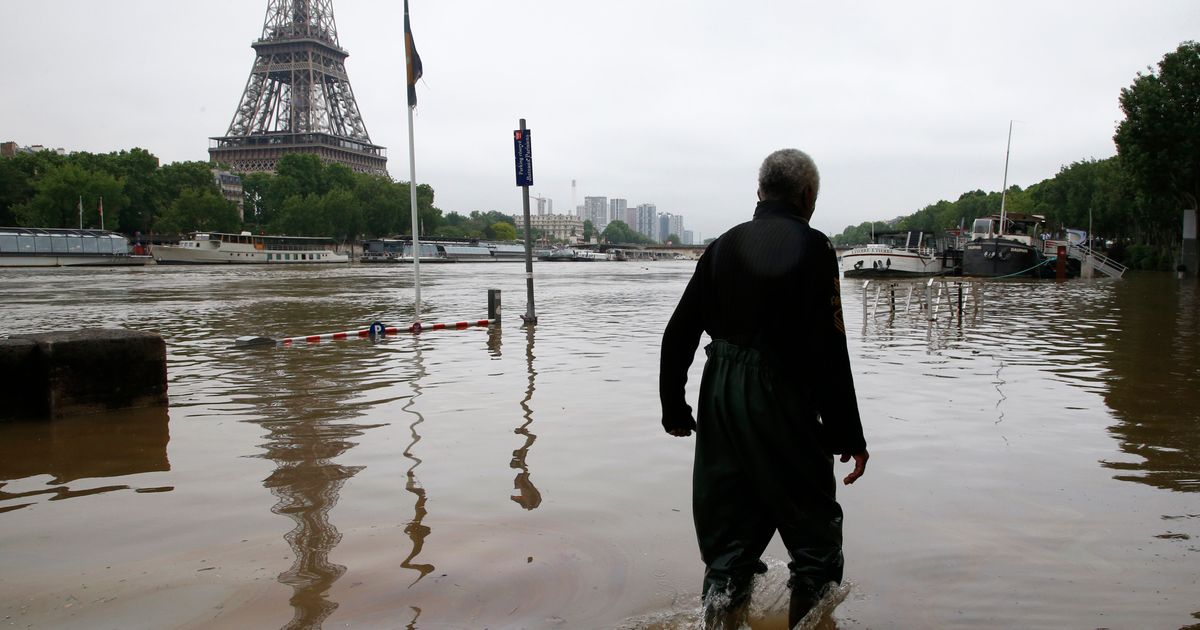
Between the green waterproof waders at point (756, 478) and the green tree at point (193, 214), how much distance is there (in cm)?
9968

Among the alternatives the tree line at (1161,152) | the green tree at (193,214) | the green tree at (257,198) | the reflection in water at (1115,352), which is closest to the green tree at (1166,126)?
the tree line at (1161,152)

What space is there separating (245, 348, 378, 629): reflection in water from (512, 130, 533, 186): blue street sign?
19.9 feet

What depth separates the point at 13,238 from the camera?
2591 inches

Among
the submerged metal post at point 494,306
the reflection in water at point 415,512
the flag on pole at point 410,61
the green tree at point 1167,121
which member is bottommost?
the reflection in water at point 415,512

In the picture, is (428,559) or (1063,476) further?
(1063,476)

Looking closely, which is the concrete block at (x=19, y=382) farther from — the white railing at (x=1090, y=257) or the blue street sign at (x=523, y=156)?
the white railing at (x=1090, y=257)

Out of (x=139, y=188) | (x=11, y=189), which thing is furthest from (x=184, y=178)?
(x=11, y=189)

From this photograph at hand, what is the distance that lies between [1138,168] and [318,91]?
370ft

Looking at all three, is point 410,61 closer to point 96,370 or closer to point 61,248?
point 96,370

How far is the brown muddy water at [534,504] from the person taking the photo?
11.8 ft

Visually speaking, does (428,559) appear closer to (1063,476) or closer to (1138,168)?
(1063,476)

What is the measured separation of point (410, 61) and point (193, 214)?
86731 mm

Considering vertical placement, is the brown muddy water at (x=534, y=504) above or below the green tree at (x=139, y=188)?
below

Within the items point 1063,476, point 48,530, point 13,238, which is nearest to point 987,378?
point 1063,476
